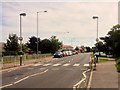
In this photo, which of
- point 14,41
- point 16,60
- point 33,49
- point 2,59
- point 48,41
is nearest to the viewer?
point 2,59

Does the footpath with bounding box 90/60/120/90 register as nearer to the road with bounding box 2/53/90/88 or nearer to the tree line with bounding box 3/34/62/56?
the road with bounding box 2/53/90/88

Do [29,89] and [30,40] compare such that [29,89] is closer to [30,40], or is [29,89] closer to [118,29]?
[118,29]

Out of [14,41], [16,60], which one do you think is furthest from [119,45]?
[14,41]

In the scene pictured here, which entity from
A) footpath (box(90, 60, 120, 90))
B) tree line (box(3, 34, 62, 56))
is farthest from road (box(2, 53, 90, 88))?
tree line (box(3, 34, 62, 56))

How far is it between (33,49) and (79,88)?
9387cm

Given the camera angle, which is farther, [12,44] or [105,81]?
[12,44]

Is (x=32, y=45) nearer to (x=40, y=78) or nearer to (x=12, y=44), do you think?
(x=12, y=44)

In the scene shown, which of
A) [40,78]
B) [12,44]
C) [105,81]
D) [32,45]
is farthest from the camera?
[32,45]

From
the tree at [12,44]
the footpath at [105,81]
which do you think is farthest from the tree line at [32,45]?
the footpath at [105,81]

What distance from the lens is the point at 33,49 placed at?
111m

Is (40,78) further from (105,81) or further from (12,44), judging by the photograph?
(12,44)

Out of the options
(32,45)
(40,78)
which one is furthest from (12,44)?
(40,78)

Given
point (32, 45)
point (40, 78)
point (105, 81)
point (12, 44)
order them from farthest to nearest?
point (32, 45)
point (12, 44)
point (40, 78)
point (105, 81)

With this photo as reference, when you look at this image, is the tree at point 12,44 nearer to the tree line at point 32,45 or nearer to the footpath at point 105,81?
the tree line at point 32,45
